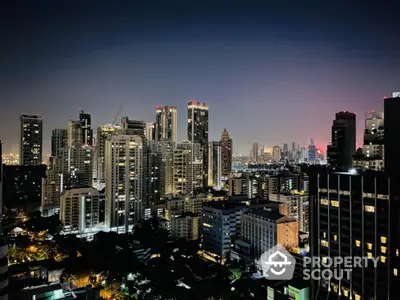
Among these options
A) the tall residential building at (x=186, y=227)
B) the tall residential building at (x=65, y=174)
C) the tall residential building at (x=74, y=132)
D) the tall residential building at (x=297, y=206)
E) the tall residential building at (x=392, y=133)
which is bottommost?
the tall residential building at (x=186, y=227)

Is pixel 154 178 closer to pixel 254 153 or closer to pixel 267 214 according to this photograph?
pixel 267 214

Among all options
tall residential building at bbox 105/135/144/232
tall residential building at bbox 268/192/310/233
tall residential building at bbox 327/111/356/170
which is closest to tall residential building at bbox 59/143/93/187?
tall residential building at bbox 105/135/144/232

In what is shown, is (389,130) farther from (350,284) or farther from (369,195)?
(350,284)

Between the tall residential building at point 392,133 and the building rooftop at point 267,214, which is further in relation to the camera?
the building rooftop at point 267,214

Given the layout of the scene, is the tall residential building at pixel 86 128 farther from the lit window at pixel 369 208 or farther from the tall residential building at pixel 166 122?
the lit window at pixel 369 208

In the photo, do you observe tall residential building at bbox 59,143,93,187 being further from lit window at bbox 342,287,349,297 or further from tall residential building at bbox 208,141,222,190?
lit window at bbox 342,287,349,297

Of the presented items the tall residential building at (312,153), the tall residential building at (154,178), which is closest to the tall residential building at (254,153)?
the tall residential building at (312,153)
